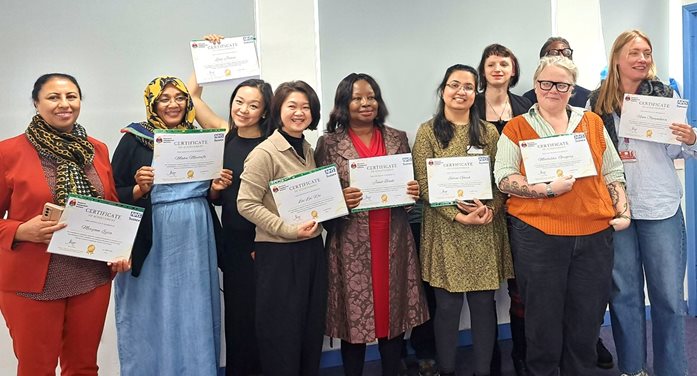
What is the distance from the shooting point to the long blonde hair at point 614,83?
223cm

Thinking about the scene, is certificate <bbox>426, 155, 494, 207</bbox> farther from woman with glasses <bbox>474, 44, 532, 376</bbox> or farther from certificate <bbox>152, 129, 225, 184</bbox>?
certificate <bbox>152, 129, 225, 184</bbox>

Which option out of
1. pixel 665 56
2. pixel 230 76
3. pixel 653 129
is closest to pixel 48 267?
pixel 230 76

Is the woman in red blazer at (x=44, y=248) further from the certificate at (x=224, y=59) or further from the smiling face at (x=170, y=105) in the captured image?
the certificate at (x=224, y=59)

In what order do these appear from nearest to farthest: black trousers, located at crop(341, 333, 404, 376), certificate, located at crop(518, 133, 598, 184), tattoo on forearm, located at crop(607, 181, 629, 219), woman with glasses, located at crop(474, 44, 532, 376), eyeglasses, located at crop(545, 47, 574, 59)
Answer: certificate, located at crop(518, 133, 598, 184), tattoo on forearm, located at crop(607, 181, 629, 219), black trousers, located at crop(341, 333, 404, 376), woman with glasses, located at crop(474, 44, 532, 376), eyeglasses, located at crop(545, 47, 574, 59)

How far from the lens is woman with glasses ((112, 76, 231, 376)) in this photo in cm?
213

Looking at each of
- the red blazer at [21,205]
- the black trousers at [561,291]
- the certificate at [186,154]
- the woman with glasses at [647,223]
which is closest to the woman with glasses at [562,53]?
the woman with glasses at [647,223]

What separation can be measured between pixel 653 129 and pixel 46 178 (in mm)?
2613

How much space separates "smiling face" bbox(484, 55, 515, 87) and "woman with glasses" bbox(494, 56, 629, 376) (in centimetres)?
44

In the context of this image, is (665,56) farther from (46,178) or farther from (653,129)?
(46,178)

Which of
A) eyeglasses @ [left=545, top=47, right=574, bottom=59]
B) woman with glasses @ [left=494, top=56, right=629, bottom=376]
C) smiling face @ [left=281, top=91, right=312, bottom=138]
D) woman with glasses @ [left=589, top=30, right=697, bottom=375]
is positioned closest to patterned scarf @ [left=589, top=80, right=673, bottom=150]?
woman with glasses @ [left=589, top=30, right=697, bottom=375]

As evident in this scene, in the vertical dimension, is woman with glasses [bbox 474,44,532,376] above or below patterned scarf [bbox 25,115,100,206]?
above

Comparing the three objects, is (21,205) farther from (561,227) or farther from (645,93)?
(645,93)

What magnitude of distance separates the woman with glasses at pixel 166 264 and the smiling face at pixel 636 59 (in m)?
1.99

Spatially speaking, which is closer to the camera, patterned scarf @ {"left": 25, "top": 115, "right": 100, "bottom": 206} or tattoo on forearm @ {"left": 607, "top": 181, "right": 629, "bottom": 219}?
patterned scarf @ {"left": 25, "top": 115, "right": 100, "bottom": 206}
